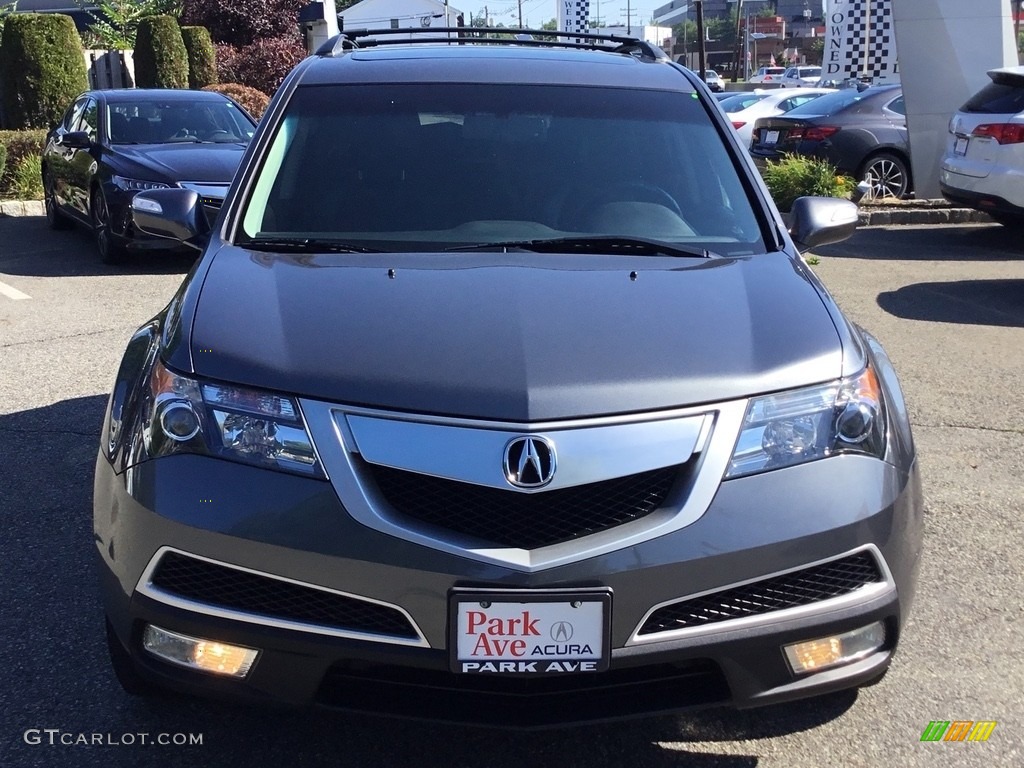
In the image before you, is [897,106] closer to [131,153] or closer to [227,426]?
[131,153]

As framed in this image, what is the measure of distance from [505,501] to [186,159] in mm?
8288

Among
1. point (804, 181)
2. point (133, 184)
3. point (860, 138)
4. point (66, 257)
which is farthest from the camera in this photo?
point (860, 138)

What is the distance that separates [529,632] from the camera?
2295 millimetres

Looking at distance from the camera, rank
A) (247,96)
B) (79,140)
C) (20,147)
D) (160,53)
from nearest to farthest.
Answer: (79,140)
(20,147)
(247,96)
(160,53)

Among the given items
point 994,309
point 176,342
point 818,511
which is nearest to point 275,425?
point 176,342

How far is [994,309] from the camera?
8289 millimetres

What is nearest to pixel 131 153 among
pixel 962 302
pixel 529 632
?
pixel 962 302

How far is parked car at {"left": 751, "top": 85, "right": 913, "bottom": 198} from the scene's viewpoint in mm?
13188

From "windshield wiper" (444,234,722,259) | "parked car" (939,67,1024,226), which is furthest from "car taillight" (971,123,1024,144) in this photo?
"windshield wiper" (444,234,722,259)

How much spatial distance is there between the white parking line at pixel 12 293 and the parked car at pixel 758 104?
12.8 meters

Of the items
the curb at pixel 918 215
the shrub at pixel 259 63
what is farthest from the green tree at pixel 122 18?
the curb at pixel 918 215

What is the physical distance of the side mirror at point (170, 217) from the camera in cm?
388

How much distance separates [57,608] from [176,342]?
136 cm

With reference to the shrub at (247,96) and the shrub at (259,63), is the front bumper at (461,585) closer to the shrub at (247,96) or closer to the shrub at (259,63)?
the shrub at (247,96)
